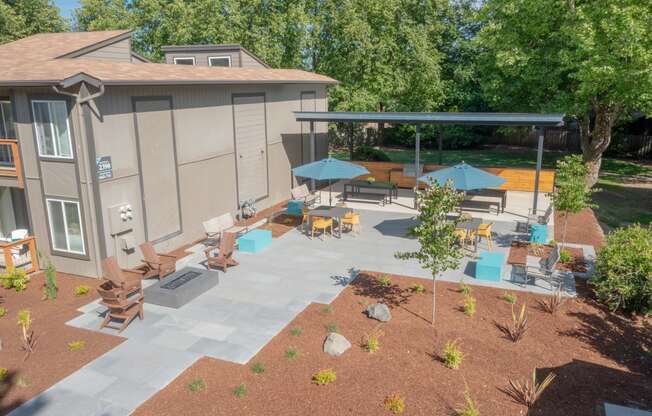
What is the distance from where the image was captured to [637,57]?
1853cm

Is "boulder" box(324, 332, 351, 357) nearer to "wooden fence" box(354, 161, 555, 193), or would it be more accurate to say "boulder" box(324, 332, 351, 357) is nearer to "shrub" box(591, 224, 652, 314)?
"shrub" box(591, 224, 652, 314)

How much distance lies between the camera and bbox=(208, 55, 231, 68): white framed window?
2400cm

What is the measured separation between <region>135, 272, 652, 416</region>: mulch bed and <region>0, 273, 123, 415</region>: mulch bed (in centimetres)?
215

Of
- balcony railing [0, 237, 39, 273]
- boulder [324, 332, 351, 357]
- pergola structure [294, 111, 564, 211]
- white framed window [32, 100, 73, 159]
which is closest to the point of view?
boulder [324, 332, 351, 357]

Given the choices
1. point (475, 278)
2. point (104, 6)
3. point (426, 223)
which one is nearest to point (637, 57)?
point (475, 278)

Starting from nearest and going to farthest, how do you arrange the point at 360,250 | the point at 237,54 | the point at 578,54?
the point at 360,250, the point at 578,54, the point at 237,54

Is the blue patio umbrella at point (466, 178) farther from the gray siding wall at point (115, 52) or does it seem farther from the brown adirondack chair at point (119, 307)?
the gray siding wall at point (115, 52)

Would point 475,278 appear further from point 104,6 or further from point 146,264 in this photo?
point 104,6

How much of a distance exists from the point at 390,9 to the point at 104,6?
22.2 m

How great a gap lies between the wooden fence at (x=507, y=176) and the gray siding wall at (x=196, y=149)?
4.81 meters

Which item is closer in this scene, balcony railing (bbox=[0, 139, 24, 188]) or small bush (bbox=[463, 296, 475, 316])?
small bush (bbox=[463, 296, 475, 316])

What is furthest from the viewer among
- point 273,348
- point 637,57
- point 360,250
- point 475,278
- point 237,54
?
point 237,54

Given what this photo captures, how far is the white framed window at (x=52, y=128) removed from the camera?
12945 millimetres

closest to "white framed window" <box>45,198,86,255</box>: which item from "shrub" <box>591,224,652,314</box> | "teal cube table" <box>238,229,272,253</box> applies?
"teal cube table" <box>238,229,272,253</box>
